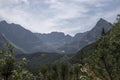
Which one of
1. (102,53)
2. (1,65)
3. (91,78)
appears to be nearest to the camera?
(91,78)

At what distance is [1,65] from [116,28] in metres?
17.9

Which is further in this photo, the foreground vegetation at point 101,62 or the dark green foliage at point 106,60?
the dark green foliage at point 106,60

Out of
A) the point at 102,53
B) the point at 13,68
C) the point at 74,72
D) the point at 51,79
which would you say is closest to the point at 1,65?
the point at 13,68

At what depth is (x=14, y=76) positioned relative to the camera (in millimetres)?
14906

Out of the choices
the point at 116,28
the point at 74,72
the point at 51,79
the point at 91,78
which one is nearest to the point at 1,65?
the point at 91,78

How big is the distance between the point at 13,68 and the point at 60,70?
43.1 m

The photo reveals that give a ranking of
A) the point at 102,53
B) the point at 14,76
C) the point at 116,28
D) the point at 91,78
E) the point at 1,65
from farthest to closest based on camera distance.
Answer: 1. the point at 102,53
2. the point at 116,28
3. the point at 1,65
4. the point at 14,76
5. the point at 91,78

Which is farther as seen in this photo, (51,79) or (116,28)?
(51,79)

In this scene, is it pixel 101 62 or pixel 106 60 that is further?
pixel 101 62

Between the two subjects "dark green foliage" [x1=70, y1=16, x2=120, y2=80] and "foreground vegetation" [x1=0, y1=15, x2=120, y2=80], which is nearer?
"foreground vegetation" [x1=0, y1=15, x2=120, y2=80]

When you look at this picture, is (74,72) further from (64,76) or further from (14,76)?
(14,76)

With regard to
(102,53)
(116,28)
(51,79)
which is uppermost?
(116,28)

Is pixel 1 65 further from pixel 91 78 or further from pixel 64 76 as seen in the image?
pixel 64 76

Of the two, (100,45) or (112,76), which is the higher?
(100,45)
